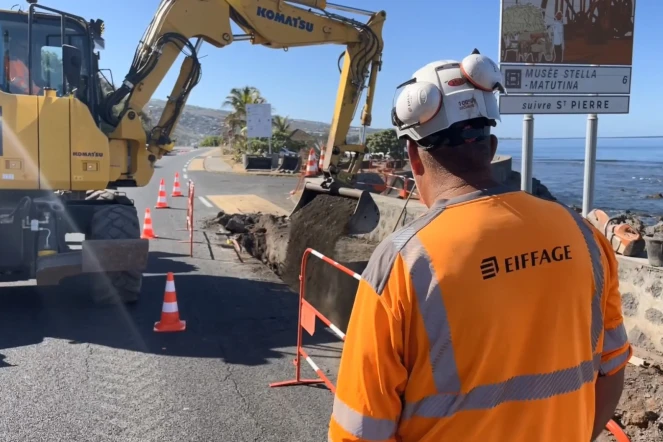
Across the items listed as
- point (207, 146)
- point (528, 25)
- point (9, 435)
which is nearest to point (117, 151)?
point (9, 435)

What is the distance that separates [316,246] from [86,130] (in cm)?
363

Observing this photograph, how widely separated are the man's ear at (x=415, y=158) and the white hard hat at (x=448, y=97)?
38 mm

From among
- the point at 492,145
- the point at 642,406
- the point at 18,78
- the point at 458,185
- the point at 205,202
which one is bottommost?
the point at 642,406

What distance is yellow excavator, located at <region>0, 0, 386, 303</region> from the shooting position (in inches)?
296

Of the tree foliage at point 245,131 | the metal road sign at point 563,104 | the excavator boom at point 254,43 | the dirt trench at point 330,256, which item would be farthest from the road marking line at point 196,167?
the metal road sign at point 563,104

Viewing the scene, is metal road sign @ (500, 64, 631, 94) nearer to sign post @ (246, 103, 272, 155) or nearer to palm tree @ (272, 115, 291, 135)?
sign post @ (246, 103, 272, 155)

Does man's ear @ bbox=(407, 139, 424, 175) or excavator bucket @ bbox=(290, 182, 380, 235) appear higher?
man's ear @ bbox=(407, 139, 424, 175)

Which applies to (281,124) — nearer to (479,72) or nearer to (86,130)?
(86,130)

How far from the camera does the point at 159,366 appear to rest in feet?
19.1

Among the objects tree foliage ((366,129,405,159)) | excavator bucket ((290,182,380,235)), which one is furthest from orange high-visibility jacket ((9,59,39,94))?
tree foliage ((366,129,405,159))

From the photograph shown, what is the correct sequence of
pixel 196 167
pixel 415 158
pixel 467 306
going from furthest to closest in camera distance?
pixel 196 167, pixel 415 158, pixel 467 306

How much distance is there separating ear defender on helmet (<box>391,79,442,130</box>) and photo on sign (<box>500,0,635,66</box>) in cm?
559

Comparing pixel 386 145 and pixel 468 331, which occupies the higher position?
pixel 386 145

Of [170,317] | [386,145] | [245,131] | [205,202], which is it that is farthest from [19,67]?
[245,131]
